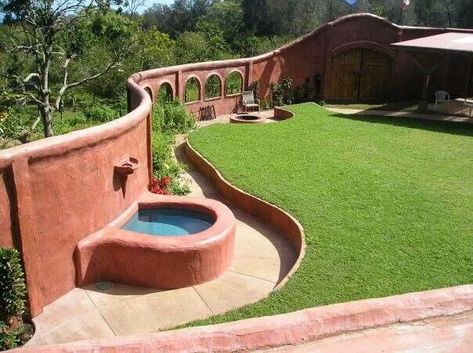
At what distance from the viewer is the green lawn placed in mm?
7594

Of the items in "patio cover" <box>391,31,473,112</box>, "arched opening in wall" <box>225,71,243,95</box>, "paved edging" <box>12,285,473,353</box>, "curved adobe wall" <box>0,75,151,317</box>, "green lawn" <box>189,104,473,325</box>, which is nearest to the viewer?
"paved edging" <box>12,285,473,353</box>

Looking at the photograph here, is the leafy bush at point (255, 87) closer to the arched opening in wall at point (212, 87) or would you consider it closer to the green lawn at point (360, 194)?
the arched opening in wall at point (212, 87)

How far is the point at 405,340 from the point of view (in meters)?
4.65

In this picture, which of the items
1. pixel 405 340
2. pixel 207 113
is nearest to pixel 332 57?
pixel 207 113

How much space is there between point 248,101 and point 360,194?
11.5 meters

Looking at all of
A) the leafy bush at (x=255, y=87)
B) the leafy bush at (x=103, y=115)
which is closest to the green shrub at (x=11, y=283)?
the leafy bush at (x=103, y=115)

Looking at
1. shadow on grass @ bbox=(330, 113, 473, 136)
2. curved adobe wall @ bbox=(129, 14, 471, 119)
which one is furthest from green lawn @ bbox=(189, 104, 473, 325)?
curved adobe wall @ bbox=(129, 14, 471, 119)

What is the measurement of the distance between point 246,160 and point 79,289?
21.4 ft

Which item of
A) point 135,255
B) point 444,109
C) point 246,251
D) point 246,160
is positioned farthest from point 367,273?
point 444,109

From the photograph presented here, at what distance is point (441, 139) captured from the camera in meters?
16.0

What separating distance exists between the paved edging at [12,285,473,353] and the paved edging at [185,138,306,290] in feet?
8.89

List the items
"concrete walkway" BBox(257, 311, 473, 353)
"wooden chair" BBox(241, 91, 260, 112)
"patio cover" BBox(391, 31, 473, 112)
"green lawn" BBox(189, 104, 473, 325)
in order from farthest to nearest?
"wooden chair" BBox(241, 91, 260, 112)
"patio cover" BBox(391, 31, 473, 112)
"green lawn" BBox(189, 104, 473, 325)
"concrete walkway" BBox(257, 311, 473, 353)

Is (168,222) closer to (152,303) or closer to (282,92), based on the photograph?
(152,303)

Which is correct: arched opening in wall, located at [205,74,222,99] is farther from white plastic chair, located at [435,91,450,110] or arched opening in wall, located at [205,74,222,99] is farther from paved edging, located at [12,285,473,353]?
paved edging, located at [12,285,473,353]
